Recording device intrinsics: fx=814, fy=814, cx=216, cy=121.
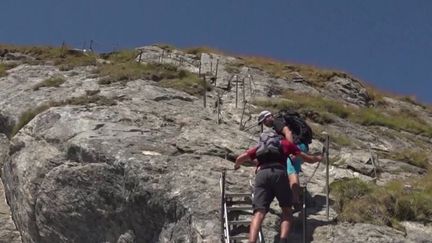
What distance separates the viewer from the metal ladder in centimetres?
1282

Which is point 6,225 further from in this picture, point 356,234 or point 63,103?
point 356,234

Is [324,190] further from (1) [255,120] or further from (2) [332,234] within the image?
(1) [255,120]

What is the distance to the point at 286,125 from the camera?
14.3 meters

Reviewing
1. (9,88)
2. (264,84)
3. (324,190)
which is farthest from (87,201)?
(264,84)

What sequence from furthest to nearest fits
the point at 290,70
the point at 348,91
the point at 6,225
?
the point at 290,70, the point at 348,91, the point at 6,225

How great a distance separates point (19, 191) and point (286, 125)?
8121 millimetres

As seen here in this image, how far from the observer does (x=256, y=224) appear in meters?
12.1

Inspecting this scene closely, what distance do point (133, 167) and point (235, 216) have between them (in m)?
3.23

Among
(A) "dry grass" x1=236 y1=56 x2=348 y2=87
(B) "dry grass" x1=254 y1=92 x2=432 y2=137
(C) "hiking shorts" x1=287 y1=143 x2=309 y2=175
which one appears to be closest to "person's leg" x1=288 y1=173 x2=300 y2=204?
(C) "hiking shorts" x1=287 y1=143 x2=309 y2=175

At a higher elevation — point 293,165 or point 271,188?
point 293,165

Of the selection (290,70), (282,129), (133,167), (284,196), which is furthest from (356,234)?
(290,70)

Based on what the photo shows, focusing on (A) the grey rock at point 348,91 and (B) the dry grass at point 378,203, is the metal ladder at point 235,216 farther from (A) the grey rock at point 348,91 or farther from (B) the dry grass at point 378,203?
(A) the grey rock at point 348,91

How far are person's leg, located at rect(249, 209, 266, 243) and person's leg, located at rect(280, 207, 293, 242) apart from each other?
0.41 meters

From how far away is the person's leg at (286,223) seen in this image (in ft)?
40.3
